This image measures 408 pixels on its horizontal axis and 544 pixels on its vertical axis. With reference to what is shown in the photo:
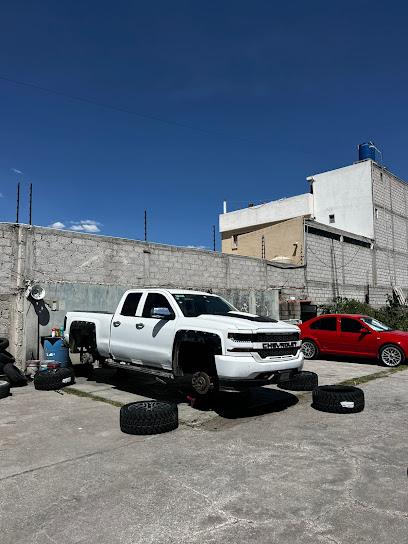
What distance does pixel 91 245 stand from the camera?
1216 centimetres

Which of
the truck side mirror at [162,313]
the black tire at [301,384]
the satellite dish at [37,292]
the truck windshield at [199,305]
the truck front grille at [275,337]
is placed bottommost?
the black tire at [301,384]

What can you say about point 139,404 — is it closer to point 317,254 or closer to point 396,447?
point 396,447

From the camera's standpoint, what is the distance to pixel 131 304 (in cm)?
848

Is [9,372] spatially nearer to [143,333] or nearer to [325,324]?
[143,333]

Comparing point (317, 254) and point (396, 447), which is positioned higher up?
point (317, 254)

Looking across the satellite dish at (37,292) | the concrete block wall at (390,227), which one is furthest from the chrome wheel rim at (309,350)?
the concrete block wall at (390,227)

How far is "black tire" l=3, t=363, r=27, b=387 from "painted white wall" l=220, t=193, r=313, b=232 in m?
29.5

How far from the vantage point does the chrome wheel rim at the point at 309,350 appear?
537 inches

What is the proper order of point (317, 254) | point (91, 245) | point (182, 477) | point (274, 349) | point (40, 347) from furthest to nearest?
point (317, 254)
point (91, 245)
point (40, 347)
point (274, 349)
point (182, 477)

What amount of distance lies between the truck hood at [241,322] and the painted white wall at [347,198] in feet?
84.6

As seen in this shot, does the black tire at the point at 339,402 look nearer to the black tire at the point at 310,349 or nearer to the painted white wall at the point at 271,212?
the black tire at the point at 310,349

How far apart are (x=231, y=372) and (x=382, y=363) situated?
25.6ft

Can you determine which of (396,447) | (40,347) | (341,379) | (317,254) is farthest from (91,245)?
(317,254)

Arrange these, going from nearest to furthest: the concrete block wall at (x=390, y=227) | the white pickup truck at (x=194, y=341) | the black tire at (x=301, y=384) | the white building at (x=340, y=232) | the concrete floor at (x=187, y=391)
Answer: the white pickup truck at (x=194, y=341) < the concrete floor at (x=187, y=391) < the black tire at (x=301, y=384) < the white building at (x=340, y=232) < the concrete block wall at (x=390, y=227)
